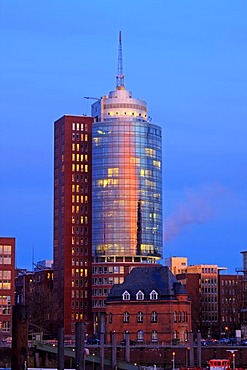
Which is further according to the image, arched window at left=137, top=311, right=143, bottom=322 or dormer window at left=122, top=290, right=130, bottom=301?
dormer window at left=122, top=290, right=130, bottom=301

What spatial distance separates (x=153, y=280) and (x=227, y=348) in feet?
127

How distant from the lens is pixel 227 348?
478 feet

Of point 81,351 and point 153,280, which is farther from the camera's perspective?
point 153,280

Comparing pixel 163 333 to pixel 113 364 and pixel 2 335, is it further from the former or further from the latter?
pixel 113 364

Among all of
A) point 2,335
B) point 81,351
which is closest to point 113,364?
point 81,351

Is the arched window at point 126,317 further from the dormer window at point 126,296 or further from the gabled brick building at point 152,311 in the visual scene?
the dormer window at point 126,296

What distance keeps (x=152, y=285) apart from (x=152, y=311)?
18.1 ft

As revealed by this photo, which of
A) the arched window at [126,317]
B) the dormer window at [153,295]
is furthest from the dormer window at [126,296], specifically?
the dormer window at [153,295]

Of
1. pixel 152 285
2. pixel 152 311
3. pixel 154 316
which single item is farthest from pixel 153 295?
pixel 154 316

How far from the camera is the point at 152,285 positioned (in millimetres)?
181500

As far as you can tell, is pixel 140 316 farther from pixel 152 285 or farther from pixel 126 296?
pixel 152 285

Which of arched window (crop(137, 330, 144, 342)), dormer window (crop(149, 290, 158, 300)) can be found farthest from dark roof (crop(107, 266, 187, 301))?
arched window (crop(137, 330, 144, 342))

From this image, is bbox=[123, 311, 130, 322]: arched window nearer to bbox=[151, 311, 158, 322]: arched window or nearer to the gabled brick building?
the gabled brick building

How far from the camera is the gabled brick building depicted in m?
177
